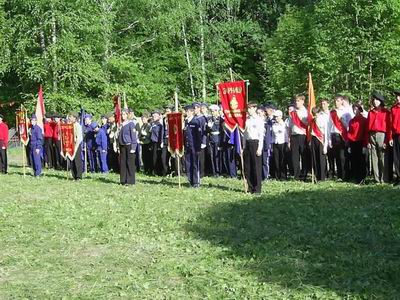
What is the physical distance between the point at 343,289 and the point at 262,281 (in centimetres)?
91

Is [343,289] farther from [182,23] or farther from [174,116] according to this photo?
[182,23]

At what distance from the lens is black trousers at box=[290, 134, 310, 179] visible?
54.1 feet

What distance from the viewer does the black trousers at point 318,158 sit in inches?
626

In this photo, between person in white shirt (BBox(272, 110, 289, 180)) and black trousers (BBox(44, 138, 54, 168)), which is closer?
person in white shirt (BBox(272, 110, 289, 180))

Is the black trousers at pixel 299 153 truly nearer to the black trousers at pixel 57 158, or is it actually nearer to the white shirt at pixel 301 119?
the white shirt at pixel 301 119

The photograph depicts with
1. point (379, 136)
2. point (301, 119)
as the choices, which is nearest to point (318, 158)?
point (301, 119)

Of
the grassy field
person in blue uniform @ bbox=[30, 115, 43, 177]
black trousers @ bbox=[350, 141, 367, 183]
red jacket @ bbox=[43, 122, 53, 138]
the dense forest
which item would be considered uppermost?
the dense forest

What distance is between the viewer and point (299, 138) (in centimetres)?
1655

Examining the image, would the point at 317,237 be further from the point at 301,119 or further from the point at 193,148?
the point at 301,119

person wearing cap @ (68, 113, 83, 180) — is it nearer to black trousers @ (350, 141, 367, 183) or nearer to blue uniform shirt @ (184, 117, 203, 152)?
blue uniform shirt @ (184, 117, 203, 152)

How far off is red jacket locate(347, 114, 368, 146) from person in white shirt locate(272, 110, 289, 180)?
2073 millimetres

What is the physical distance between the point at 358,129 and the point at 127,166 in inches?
230

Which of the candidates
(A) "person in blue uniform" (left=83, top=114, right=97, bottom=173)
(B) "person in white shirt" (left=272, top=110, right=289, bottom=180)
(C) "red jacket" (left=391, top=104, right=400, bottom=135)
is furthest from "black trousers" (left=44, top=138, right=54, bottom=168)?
(C) "red jacket" (left=391, top=104, right=400, bottom=135)

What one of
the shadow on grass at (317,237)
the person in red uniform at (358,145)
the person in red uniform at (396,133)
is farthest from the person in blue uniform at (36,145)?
the person in red uniform at (396,133)
